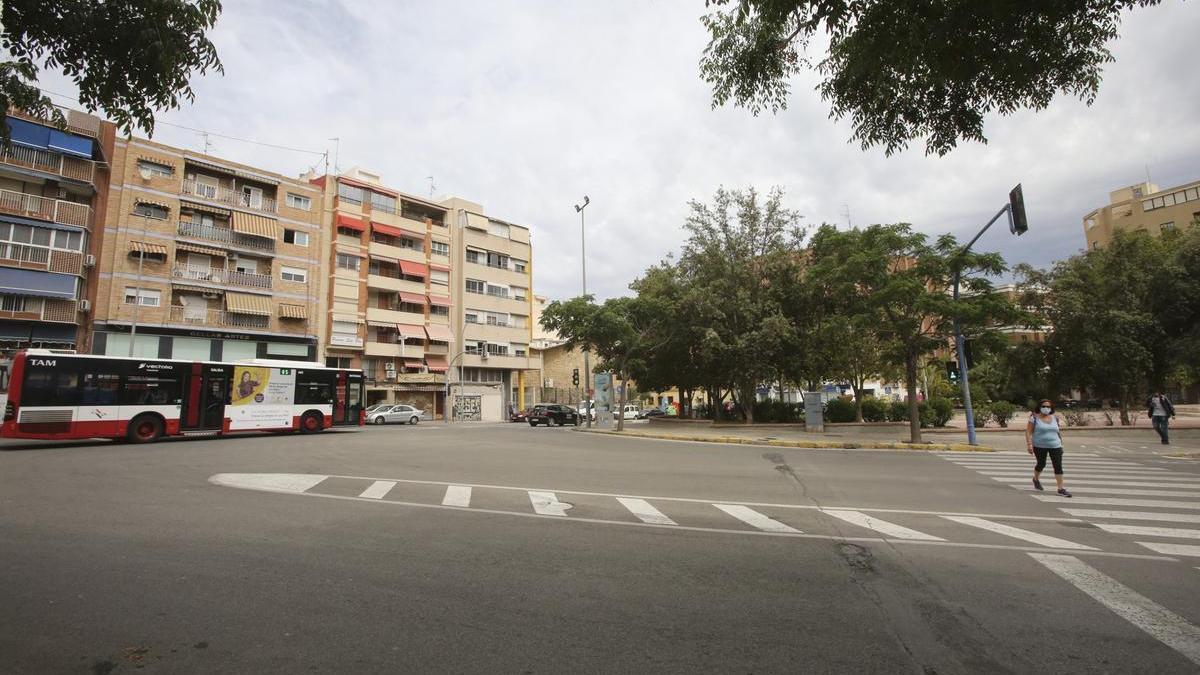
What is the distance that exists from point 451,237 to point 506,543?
52154 millimetres

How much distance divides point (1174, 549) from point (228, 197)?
4661 cm

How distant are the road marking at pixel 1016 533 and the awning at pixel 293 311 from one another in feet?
138

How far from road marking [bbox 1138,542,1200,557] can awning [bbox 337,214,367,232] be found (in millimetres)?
49120

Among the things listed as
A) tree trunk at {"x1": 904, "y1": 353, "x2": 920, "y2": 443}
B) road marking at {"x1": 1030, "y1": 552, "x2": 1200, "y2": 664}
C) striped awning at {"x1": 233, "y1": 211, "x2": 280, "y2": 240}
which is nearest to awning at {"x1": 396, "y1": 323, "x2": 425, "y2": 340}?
striped awning at {"x1": 233, "y1": 211, "x2": 280, "y2": 240}

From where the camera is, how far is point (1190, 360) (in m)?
23.8

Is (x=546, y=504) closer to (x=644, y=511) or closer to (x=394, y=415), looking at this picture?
(x=644, y=511)

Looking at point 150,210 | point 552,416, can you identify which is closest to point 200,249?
point 150,210

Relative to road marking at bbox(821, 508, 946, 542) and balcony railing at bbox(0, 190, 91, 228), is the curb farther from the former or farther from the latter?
balcony railing at bbox(0, 190, 91, 228)

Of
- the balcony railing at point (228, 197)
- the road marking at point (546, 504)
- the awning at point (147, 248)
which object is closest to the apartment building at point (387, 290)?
the balcony railing at point (228, 197)

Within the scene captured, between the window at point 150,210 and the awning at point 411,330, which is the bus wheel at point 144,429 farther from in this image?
the awning at point 411,330

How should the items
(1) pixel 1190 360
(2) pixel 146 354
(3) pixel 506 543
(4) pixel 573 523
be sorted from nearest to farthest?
(3) pixel 506 543
(4) pixel 573 523
(1) pixel 1190 360
(2) pixel 146 354

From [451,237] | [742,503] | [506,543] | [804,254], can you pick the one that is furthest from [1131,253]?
[451,237]

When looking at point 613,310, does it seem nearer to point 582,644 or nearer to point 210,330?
point 210,330

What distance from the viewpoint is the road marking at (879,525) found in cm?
710
